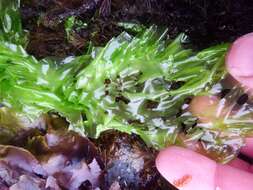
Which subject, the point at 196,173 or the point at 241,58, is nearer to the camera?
the point at 241,58

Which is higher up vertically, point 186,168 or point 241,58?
point 241,58

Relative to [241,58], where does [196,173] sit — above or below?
below

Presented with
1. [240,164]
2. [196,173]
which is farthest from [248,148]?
[196,173]

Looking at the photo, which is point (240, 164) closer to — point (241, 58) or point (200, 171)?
point (200, 171)

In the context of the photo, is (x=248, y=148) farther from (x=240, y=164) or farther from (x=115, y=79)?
(x=115, y=79)

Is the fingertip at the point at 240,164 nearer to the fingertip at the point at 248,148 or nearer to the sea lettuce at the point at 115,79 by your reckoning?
the fingertip at the point at 248,148

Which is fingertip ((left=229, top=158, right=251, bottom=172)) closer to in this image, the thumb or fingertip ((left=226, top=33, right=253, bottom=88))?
the thumb

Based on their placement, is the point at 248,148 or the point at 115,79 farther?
the point at 248,148

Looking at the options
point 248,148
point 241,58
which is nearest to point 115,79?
point 241,58
